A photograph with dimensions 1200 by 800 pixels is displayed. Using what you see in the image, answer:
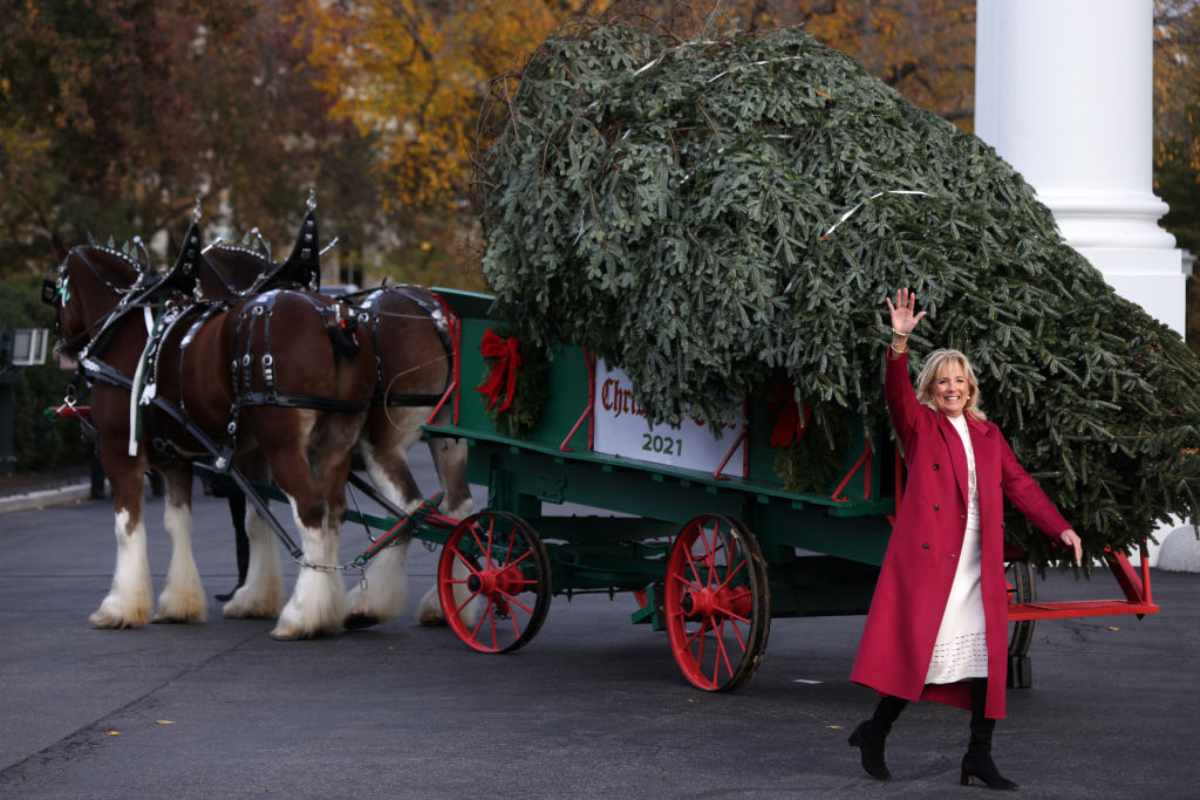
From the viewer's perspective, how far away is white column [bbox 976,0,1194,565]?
49.4 ft

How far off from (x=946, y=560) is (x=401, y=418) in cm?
483

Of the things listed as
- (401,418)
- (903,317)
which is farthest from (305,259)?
(903,317)

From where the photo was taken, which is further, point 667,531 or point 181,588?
point 181,588

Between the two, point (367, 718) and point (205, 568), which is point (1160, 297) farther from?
point (367, 718)

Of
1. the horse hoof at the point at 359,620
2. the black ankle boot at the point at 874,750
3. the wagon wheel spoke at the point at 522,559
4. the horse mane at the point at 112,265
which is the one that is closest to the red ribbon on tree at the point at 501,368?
the wagon wheel spoke at the point at 522,559

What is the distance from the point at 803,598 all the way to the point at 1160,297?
6.65 metres

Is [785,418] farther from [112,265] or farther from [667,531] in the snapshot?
[112,265]

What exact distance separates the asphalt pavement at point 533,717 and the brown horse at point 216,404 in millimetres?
259

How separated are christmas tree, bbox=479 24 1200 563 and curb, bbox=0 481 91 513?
11.3 metres

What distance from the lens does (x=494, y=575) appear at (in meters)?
10.4

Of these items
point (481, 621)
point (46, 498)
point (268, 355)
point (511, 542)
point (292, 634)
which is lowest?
point (292, 634)

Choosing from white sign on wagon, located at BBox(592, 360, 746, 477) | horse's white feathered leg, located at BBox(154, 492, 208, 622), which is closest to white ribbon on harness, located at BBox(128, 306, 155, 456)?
Result: horse's white feathered leg, located at BBox(154, 492, 208, 622)

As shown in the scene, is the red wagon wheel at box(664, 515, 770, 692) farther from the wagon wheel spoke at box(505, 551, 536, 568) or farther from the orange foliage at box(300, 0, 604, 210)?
the orange foliage at box(300, 0, 604, 210)

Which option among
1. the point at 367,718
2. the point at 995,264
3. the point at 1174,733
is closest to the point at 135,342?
the point at 367,718
